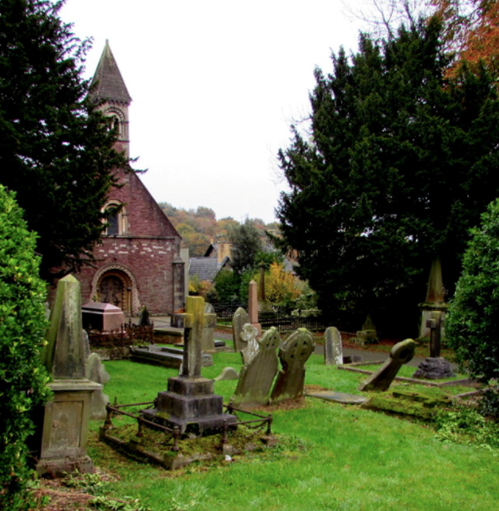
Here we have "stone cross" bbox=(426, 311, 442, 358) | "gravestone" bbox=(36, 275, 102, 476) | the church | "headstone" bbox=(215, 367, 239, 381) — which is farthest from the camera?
the church

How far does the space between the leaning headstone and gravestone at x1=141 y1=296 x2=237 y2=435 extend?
1.00 meters

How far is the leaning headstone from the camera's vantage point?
27.1 ft

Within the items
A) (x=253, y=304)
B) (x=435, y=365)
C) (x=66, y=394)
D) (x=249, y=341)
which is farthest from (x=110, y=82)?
(x=66, y=394)

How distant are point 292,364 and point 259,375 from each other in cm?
61

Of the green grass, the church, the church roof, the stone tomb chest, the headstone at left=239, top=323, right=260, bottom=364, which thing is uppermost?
the church roof

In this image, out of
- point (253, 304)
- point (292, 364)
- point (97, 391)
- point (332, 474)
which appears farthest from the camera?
point (253, 304)

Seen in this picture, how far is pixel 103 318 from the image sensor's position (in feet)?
55.6

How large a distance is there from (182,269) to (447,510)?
87.4 feet

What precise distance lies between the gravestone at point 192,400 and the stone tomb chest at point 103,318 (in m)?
10.1

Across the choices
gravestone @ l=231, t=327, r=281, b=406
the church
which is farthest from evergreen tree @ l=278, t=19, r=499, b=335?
gravestone @ l=231, t=327, r=281, b=406

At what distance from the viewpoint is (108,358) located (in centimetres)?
1509

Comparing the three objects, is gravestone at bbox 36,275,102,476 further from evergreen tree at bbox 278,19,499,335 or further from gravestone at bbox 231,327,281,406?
evergreen tree at bbox 278,19,499,335

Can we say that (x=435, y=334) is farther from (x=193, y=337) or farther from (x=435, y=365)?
(x=193, y=337)

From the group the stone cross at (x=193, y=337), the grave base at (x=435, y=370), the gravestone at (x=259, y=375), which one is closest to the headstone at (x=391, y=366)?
the grave base at (x=435, y=370)
